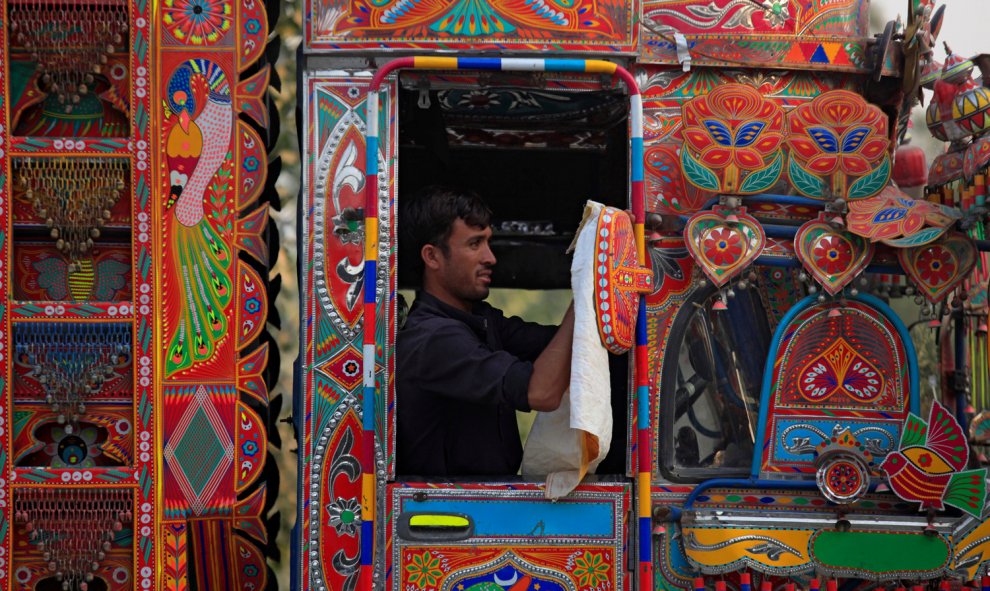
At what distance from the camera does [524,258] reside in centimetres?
632

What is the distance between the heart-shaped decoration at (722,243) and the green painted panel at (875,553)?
3.29 ft

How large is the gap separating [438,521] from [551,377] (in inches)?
24.7

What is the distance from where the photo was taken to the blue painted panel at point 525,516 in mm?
4344

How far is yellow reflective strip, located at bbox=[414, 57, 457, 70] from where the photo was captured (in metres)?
4.30

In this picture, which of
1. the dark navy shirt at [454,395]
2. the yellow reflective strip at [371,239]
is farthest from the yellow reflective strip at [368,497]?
the yellow reflective strip at [371,239]

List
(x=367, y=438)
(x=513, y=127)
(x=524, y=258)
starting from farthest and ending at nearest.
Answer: (x=524, y=258) → (x=513, y=127) → (x=367, y=438)

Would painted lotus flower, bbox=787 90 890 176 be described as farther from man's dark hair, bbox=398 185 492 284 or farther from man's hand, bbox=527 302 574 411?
man's dark hair, bbox=398 185 492 284

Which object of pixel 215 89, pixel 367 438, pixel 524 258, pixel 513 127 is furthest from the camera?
pixel 524 258

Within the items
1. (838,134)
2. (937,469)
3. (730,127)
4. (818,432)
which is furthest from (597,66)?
(937,469)

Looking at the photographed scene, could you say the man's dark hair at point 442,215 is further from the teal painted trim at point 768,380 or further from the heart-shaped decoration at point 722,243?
the teal painted trim at point 768,380

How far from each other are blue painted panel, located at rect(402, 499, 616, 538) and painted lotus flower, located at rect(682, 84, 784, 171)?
1319 mm

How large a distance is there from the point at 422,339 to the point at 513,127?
157cm

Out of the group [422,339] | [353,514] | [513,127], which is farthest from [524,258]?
[353,514]

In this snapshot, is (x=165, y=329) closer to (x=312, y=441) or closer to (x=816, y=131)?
(x=312, y=441)
